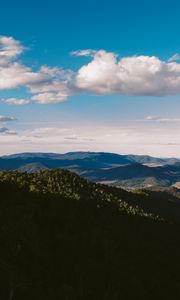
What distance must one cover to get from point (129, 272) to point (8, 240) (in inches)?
2669

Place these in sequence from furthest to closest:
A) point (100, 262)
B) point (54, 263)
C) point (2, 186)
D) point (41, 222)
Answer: point (2, 186), point (41, 222), point (100, 262), point (54, 263)

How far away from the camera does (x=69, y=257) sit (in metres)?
147

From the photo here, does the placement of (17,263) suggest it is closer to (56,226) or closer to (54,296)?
(54,296)

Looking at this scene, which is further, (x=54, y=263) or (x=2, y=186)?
(x=2, y=186)

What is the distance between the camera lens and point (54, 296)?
108312 millimetres

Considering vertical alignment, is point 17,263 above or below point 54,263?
above

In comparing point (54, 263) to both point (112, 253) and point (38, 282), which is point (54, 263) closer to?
point (38, 282)

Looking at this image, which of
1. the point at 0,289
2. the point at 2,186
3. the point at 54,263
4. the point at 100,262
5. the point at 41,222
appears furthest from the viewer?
the point at 2,186

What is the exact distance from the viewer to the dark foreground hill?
10681cm

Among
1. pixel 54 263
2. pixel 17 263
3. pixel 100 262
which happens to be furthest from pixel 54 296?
pixel 100 262

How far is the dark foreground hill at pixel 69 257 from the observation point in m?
107

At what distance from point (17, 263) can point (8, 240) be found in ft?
22.1

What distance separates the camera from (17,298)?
10419 centimetres

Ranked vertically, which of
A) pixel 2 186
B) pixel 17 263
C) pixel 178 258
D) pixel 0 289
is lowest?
pixel 178 258
